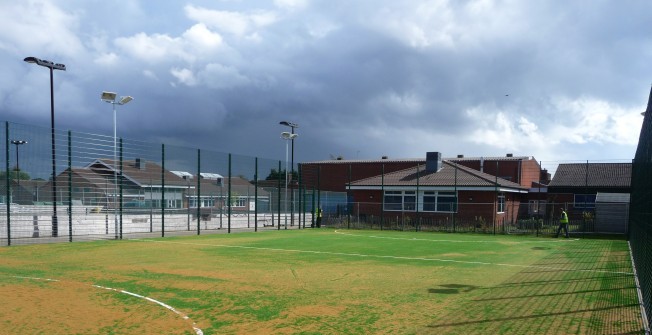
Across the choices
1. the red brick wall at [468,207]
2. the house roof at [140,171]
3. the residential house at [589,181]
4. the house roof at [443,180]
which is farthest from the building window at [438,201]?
the house roof at [140,171]

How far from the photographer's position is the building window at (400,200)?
33969 millimetres

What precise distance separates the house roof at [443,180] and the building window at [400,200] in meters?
0.66

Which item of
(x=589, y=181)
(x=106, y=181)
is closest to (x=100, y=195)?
(x=106, y=181)

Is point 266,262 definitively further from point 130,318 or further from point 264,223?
point 264,223

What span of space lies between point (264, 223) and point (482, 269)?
20.7 m

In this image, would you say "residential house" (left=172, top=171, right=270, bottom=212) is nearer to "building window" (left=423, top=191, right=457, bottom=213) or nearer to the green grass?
the green grass

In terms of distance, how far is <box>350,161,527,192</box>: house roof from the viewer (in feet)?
105

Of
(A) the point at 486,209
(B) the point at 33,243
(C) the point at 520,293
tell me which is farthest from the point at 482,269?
(A) the point at 486,209

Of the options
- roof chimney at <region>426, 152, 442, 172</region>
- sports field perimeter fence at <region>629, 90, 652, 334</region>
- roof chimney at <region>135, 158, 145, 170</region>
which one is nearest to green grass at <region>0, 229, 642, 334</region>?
sports field perimeter fence at <region>629, 90, 652, 334</region>

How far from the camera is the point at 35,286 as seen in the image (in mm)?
8586

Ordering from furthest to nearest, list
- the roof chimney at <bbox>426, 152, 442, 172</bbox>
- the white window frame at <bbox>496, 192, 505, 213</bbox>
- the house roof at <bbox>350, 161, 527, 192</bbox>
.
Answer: the roof chimney at <bbox>426, 152, 442, 172</bbox> < the white window frame at <bbox>496, 192, 505, 213</bbox> < the house roof at <bbox>350, 161, 527, 192</bbox>

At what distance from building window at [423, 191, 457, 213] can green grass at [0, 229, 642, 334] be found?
53.5 feet

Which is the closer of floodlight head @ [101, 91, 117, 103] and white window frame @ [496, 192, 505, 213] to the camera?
floodlight head @ [101, 91, 117, 103]

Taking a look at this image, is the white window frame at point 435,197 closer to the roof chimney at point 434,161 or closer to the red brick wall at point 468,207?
the red brick wall at point 468,207
